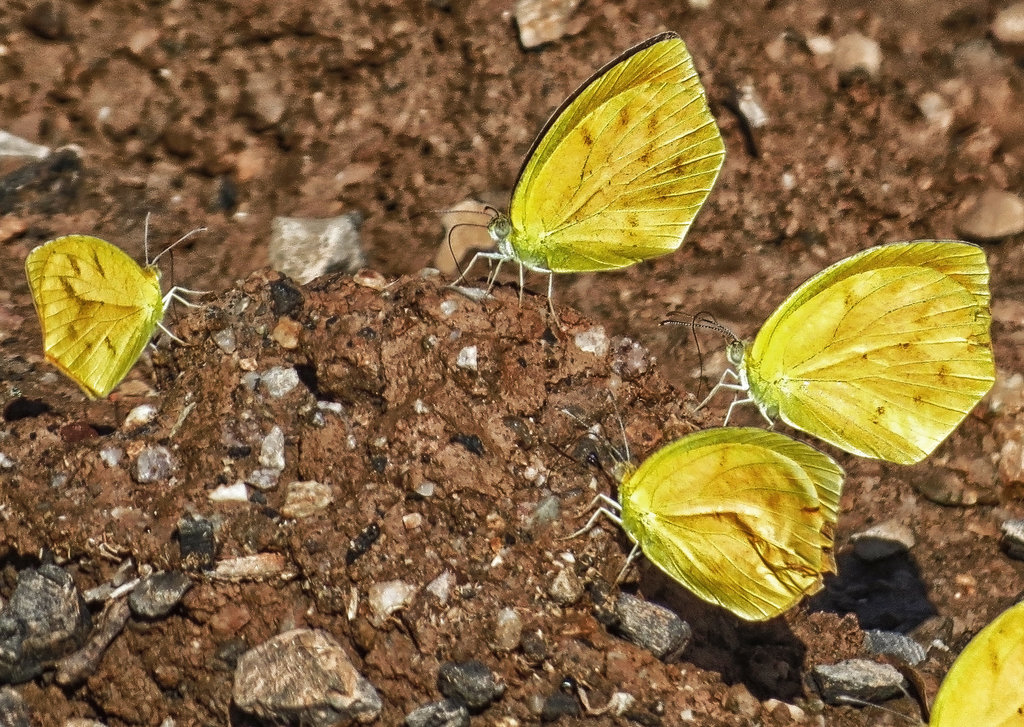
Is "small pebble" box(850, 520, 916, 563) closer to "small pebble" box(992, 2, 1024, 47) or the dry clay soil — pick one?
the dry clay soil

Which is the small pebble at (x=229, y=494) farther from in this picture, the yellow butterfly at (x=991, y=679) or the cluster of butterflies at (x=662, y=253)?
the yellow butterfly at (x=991, y=679)

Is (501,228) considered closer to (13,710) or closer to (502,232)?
(502,232)

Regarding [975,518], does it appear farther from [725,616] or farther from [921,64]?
[921,64]

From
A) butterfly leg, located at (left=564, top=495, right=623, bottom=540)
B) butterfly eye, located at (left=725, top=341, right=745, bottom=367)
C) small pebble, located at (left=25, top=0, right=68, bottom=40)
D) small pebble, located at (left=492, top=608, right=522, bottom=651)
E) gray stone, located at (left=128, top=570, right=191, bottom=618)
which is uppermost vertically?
small pebble, located at (left=25, top=0, right=68, bottom=40)

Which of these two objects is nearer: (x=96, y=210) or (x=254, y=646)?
(x=254, y=646)

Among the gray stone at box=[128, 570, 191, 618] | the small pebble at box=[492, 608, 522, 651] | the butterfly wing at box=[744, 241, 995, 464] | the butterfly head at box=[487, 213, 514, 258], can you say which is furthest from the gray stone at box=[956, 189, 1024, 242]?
the gray stone at box=[128, 570, 191, 618]

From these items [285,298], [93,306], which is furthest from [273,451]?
[93,306]

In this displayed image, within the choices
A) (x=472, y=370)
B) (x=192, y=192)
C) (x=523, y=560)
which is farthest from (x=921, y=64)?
(x=192, y=192)

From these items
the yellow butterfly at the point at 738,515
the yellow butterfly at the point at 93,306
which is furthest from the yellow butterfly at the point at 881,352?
the yellow butterfly at the point at 93,306
